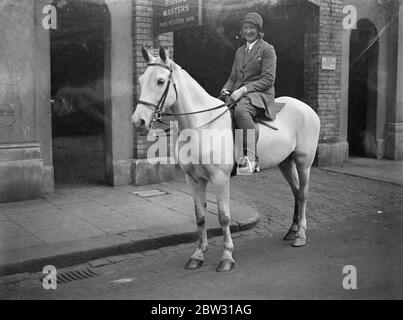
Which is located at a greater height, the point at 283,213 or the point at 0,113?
the point at 0,113

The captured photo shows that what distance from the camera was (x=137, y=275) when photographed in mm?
5574

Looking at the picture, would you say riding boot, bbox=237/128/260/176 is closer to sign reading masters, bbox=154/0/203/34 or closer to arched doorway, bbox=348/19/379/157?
sign reading masters, bbox=154/0/203/34

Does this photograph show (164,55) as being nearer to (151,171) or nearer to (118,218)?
(118,218)

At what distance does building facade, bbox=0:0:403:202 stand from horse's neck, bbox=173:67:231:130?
3862 mm

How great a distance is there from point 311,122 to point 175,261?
8.39ft

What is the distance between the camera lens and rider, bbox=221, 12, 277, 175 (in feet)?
19.7

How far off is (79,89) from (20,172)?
706cm

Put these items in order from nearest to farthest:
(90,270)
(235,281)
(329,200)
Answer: (235,281) < (90,270) < (329,200)

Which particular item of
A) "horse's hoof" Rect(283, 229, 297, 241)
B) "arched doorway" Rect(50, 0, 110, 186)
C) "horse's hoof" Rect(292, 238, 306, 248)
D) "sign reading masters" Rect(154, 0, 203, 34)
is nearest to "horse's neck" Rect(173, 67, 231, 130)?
"horse's hoof" Rect(292, 238, 306, 248)

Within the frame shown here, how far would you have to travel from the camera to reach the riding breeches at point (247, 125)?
5977 millimetres

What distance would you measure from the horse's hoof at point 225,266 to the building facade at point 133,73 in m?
4.17

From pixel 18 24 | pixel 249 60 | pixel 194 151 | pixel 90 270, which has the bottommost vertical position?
pixel 90 270

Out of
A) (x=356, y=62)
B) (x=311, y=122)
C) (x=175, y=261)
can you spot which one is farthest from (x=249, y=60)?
(x=356, y=62)
